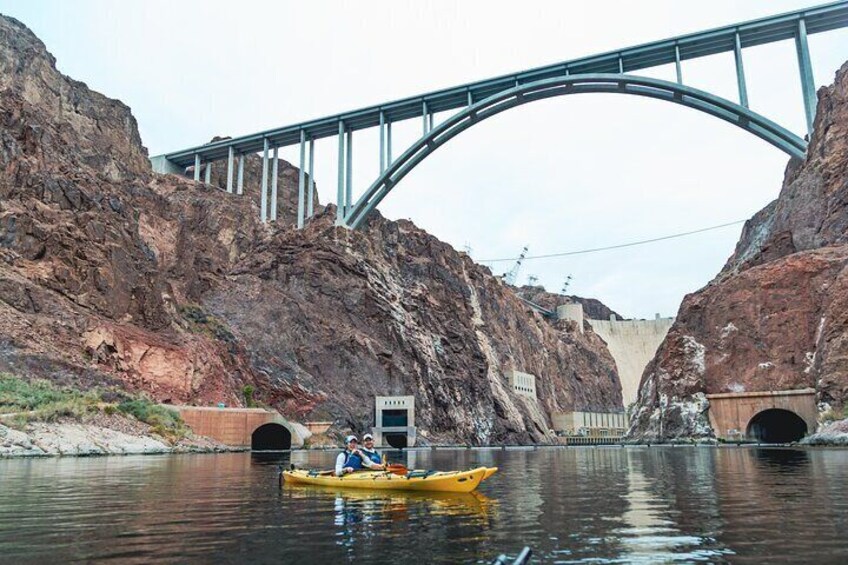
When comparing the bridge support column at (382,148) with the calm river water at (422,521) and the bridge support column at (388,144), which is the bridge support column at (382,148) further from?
the calm river water at (422,521)

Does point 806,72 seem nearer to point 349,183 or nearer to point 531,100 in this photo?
point 531,100

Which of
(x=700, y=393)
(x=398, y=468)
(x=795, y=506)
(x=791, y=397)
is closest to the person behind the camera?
(x=795, y=506)

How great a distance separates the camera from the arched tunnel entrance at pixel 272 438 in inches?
2468

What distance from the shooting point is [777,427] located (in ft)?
228

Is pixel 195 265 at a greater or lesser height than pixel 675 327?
greater

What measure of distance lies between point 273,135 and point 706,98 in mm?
55415

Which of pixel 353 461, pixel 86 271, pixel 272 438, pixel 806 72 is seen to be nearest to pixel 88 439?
pixel 86 271

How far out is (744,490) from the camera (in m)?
20.9

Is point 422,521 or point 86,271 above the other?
point 86,271

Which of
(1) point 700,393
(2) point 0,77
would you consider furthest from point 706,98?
(2) point 0,77

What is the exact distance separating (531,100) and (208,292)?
4373cm

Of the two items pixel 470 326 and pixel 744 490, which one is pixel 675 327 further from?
pixel 744 490

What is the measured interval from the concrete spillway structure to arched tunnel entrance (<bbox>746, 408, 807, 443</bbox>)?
114189 millimetres

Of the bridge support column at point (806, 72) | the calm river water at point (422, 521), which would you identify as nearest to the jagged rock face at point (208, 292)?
the calm river water at point (422, 521)
